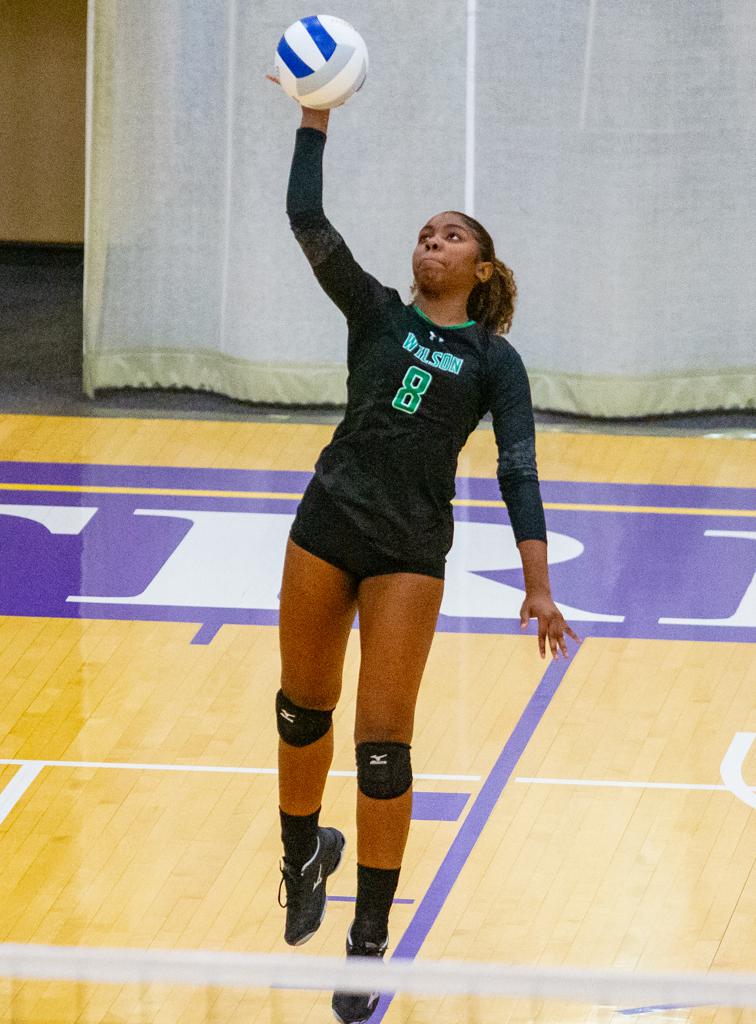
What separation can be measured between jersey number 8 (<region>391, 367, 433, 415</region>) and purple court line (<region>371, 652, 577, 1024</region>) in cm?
141

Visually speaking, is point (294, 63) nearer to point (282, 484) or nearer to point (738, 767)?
point (738, 767)

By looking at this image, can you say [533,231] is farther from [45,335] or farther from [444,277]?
[444,277]

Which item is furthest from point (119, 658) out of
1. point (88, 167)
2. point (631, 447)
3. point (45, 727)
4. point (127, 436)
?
point (88, 167)

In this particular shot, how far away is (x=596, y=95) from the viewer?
923 centimetres

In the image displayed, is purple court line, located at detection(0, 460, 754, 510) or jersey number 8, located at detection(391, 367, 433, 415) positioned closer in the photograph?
jersey number 8, located at detection(391, 367, 433, 415)

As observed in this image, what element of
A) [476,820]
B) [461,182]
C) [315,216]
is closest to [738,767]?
[476,820]

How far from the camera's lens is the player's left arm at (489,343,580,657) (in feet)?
12.4

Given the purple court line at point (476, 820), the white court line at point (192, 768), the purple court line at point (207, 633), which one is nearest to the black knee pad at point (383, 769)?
the purple court line at point (476, 820)

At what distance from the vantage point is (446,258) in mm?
3826

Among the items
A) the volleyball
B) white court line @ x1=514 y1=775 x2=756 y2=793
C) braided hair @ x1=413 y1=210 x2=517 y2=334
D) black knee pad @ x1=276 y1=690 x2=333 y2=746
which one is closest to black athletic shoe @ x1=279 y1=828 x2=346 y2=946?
black knee pad @ x1=276 y1=690 x2=333 y2=746

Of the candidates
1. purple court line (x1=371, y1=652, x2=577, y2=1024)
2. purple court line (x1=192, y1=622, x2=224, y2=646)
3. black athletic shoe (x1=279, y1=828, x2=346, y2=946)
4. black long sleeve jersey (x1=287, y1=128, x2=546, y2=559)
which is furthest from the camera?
purple court line (x1=192, y1=622, x2=224, y2=646)

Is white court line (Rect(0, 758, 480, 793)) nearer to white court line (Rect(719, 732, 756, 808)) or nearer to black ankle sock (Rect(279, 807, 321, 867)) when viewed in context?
white court line (Rect(719, 732, 756, 808))

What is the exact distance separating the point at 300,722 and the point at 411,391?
2.74 ft

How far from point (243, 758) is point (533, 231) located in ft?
15.9
